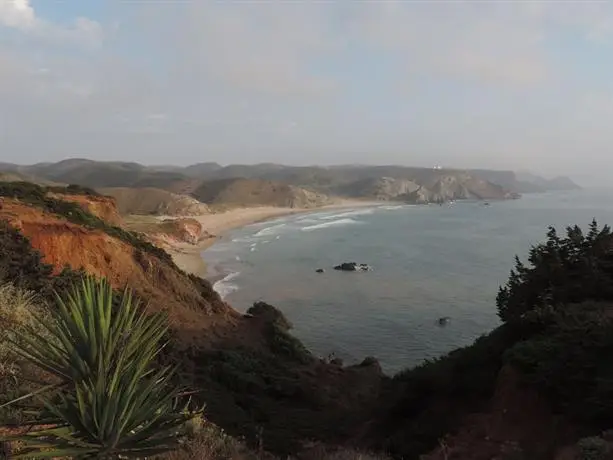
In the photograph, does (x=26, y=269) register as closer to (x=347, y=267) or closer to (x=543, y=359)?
(x=543, y=359)

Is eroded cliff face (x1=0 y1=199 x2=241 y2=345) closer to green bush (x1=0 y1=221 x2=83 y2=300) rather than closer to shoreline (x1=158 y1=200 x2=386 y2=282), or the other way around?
green bush (x1=0 y1=221 x2=83 y2=300)

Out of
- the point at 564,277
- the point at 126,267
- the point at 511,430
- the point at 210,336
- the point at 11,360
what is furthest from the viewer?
the point at 126,267

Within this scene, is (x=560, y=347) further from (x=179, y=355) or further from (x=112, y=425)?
(x=179, y=355)

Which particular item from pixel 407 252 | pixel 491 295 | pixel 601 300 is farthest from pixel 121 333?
pixel 407 252

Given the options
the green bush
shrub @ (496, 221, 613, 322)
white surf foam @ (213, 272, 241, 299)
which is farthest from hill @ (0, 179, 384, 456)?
white surf foam @ (213, 272, 241, 299)

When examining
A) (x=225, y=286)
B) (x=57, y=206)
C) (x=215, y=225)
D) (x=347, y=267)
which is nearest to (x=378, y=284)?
(x=347, y=267)
